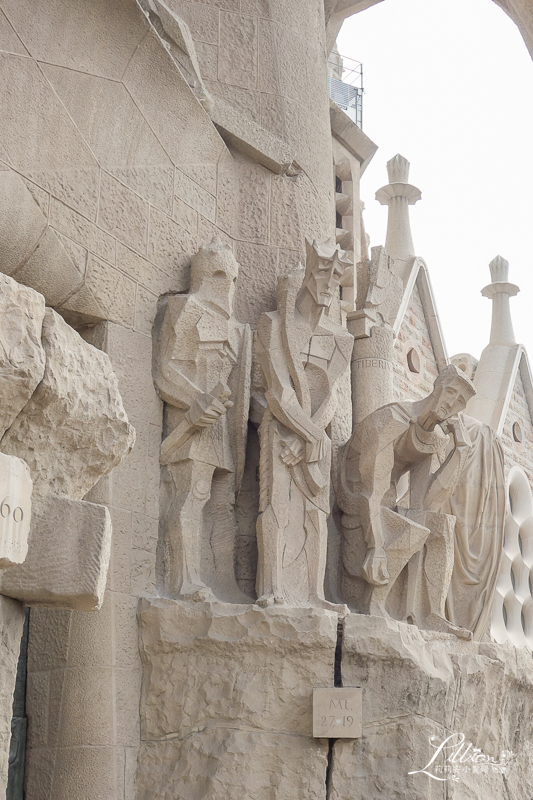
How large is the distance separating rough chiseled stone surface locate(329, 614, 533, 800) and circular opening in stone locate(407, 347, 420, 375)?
4.47 m

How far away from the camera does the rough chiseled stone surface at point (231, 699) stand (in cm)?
466

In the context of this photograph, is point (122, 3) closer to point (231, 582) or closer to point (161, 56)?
point (161, 56)

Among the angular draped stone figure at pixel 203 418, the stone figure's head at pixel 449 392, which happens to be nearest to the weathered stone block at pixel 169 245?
the angular draped stone figure at pixel 203 418

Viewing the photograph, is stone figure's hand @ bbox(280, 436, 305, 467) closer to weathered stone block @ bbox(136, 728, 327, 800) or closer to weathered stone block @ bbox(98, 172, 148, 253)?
weathered stone block @ bbox(98, 172, 148, 253)

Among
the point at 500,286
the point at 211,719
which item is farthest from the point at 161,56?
the point at 500,286

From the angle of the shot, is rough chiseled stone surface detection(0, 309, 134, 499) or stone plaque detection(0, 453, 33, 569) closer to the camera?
stone plaque detection(0, 453, 33, 569)

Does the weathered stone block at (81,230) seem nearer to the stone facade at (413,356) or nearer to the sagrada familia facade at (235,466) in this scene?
the sagrada familia facade at (235,466)

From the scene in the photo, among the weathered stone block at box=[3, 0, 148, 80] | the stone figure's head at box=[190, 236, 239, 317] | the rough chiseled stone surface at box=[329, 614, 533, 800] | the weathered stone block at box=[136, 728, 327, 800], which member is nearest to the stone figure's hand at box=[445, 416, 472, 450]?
the rough chiseled stone surface at box=[329, 614, 533, 800]

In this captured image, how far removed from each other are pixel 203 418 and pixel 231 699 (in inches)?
52.2

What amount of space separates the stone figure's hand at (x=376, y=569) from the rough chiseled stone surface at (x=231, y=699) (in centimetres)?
67

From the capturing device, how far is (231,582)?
17.5 feet

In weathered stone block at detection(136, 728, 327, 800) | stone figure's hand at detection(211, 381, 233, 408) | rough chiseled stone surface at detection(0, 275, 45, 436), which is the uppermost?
stone figure's hand at detection(211, 381, 233, 408)

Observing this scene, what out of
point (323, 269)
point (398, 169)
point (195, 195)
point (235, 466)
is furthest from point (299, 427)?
point (398, 169)

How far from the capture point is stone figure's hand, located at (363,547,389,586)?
5480 mm
